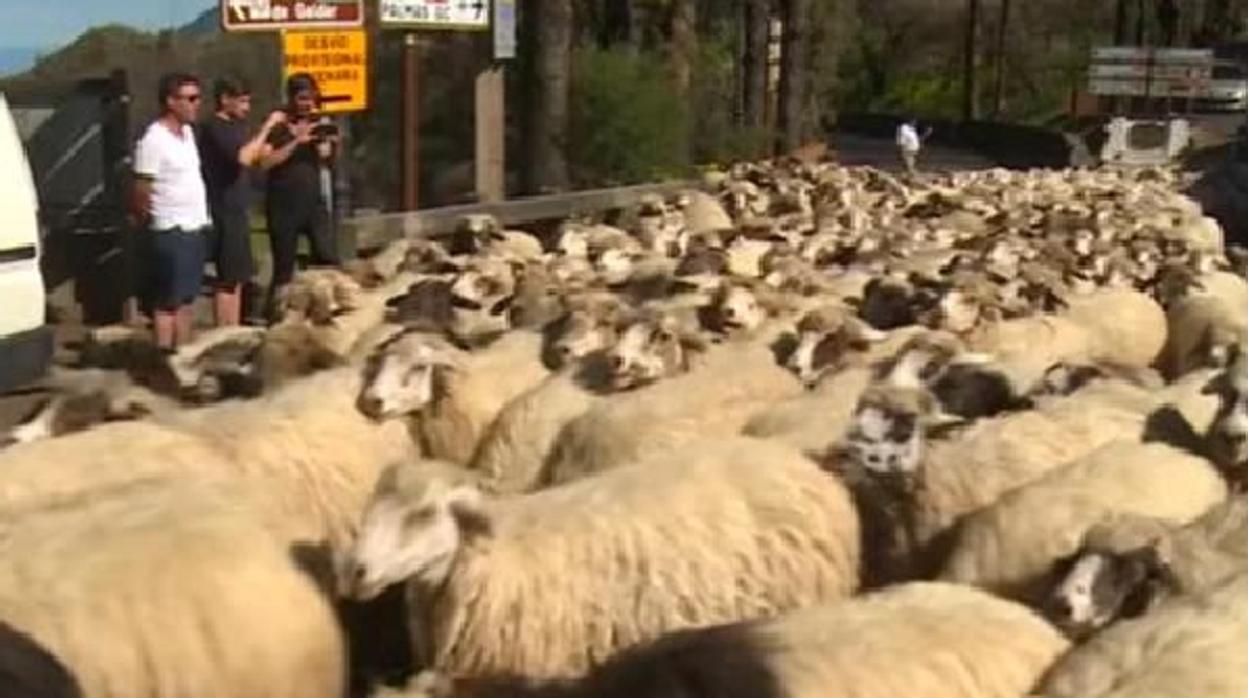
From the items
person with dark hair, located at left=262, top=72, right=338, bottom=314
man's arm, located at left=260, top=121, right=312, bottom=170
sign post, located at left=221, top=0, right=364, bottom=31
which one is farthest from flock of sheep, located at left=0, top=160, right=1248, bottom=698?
sign post, located at left=221, top=0, right=364, bottom=31

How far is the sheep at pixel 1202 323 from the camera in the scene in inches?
407

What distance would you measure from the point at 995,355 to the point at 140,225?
5018 millimetres

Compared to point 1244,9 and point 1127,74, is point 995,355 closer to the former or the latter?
point 1127,74

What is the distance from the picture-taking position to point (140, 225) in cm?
1165

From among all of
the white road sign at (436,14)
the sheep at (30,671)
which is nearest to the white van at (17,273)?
the sheep at (30,671)

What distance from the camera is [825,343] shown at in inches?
349

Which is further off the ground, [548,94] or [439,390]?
[548,94]

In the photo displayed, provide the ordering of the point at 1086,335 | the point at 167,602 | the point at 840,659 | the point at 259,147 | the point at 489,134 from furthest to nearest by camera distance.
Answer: the point at 489,134 → the point at 259,147 → the point at 1086,335 → the point at 167,602 → the point at 840,659

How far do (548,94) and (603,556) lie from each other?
1527 centimetres

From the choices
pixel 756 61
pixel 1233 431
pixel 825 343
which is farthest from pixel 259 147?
pixel 756 61

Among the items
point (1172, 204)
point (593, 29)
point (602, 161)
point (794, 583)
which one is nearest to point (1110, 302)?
point (794, 583)

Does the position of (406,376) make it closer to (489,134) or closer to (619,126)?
(489,134)

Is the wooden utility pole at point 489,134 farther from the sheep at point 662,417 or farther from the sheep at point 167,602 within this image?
the sheep at point 167,602

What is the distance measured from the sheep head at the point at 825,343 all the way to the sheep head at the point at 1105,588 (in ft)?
9.93
